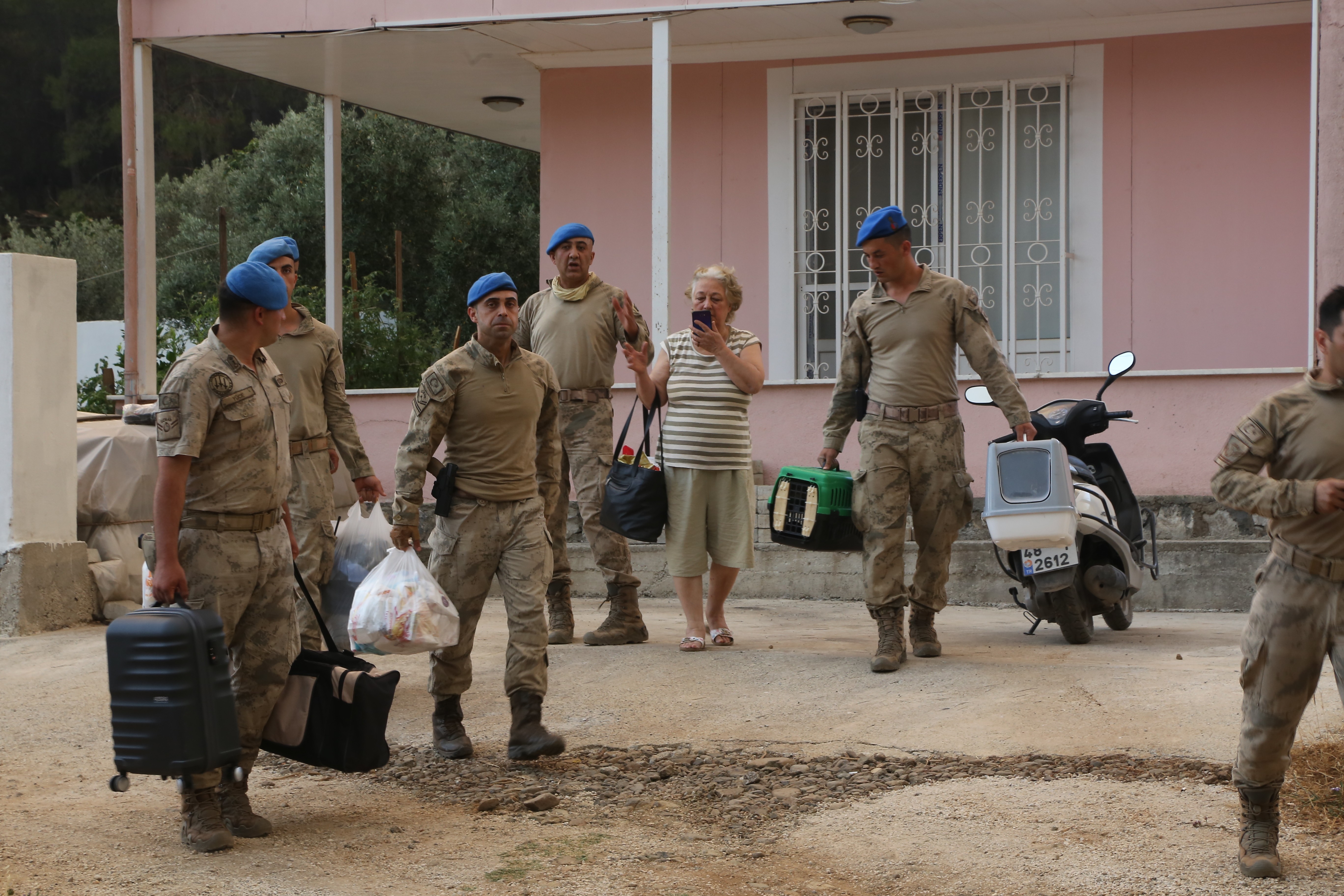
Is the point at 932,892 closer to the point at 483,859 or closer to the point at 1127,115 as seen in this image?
the point at 483,859

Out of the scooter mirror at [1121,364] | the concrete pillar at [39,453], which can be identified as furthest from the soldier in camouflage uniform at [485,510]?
the concrete pillar at [39,453]

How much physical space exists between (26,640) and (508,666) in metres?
4.12

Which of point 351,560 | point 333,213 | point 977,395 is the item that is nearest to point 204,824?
point 351,560

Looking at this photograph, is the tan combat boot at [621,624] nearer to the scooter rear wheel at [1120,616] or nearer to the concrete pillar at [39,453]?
the scooter rear wheel at [1120,616]

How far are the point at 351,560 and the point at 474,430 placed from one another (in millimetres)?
1230

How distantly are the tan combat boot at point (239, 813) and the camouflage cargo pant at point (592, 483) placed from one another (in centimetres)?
287

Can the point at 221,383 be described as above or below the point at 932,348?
below

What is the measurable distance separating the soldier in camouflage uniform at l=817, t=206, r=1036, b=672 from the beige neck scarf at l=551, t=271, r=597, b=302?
Result: 4.68 feet

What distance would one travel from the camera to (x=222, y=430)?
4227 mm

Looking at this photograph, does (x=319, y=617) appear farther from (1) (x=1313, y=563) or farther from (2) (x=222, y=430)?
(1) (x=1313, y=563)

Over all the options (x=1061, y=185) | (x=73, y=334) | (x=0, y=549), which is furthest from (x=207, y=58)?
(x=1061, y=185)

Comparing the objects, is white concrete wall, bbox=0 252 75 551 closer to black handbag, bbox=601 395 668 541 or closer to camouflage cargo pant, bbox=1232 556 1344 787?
black handbag, bbox=601 395 668 541

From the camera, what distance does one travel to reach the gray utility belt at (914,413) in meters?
6.34

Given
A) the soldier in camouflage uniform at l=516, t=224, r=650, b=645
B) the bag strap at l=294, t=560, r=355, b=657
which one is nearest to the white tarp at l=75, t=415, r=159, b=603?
the soldier in camouflage uniform at l=516, t=224, r=650, b=645
